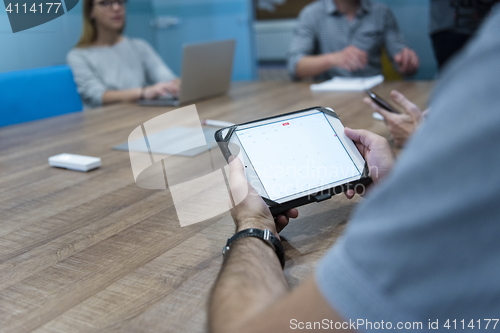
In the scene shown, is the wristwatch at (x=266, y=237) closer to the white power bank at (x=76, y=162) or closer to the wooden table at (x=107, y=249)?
the wooden table at (x=107, y=249)

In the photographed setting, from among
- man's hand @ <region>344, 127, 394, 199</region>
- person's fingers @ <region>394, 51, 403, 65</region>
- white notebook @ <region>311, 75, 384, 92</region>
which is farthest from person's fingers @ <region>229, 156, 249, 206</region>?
person's fingers @ <region>394, 51, 403, 65</region>

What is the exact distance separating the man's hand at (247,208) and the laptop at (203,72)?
120 centimetres

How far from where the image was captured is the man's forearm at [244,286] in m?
0.43

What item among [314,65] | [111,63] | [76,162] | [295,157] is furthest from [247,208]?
[111,63]

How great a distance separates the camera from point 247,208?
0.68 metres

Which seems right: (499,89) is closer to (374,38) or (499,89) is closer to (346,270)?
(346,270)

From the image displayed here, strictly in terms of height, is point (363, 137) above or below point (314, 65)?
above

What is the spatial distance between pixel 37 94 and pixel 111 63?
566mm

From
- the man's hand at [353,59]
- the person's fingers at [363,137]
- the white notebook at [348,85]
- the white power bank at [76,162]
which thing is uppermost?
the person's fingers at [363,137]

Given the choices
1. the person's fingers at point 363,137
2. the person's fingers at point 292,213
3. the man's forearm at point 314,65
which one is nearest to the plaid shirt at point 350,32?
the man's forearm at point 314,65

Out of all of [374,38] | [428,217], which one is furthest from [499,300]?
[374,38]

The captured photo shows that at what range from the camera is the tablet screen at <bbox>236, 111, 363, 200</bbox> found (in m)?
0.75

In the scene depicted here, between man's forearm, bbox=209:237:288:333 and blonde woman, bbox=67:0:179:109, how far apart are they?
5.18ft

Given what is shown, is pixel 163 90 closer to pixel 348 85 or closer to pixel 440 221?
pixel 348 85
